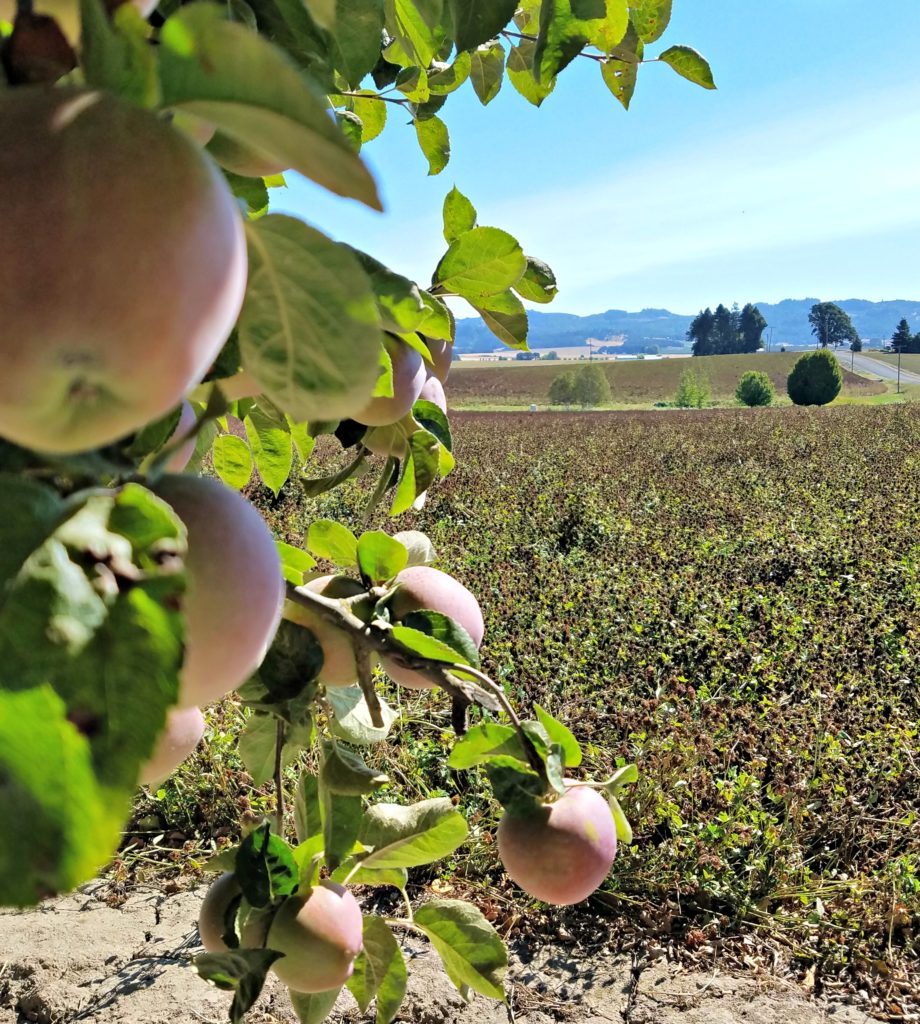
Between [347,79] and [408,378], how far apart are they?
0.53ft

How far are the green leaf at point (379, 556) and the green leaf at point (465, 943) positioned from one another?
9.2 inches

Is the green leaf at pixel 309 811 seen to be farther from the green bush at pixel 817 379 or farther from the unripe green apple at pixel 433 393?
the green bush at pixel 817 379

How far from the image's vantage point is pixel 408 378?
1.70 ft

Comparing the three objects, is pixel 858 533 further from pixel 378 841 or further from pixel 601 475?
pixel 378 841

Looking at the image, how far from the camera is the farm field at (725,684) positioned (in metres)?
2.25

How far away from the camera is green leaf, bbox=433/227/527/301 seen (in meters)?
0.56

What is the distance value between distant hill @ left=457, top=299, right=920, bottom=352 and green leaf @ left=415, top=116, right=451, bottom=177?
11858 centimetres

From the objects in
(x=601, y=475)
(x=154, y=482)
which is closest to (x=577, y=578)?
(x=601, y=475)

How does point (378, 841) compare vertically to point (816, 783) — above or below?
above

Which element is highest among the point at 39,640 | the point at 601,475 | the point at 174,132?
the point at 174,132

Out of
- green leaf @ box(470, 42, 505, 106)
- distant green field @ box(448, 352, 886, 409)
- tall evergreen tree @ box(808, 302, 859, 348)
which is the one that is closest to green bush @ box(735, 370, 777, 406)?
distant green field @ box(448, 352, 886, 409)

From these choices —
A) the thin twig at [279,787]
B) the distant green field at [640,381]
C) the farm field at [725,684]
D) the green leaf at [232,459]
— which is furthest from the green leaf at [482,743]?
the distant green field at [640,381]

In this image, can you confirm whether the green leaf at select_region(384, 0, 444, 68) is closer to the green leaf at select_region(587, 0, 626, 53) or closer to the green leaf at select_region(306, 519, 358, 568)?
the green leaf at select_region(587, 0, 626, 53)

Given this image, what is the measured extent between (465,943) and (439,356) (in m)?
0.42
